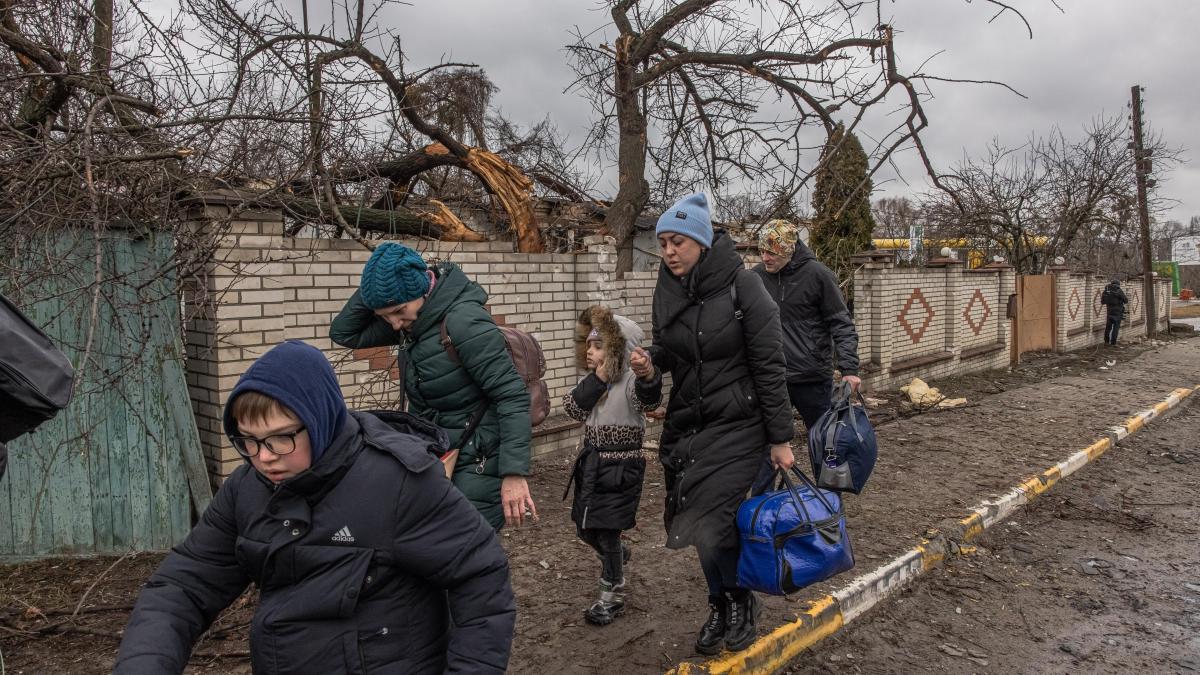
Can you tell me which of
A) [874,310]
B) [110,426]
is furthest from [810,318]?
[874,310]

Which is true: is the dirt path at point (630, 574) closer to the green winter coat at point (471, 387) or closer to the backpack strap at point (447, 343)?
the green winter coat at point (471, 387)

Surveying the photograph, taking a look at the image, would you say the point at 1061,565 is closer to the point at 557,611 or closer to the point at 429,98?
the point at 557,611

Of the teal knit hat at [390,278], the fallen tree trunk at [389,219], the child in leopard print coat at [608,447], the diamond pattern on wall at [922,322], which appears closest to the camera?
the teal knit hat at [390,278]

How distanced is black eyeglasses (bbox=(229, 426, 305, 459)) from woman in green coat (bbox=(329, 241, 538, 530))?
105 centimetres

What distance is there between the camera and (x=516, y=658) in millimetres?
3123

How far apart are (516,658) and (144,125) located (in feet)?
10.3

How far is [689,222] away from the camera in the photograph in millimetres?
2996

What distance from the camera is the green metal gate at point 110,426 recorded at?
3.73 m

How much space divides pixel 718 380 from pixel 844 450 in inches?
36.7

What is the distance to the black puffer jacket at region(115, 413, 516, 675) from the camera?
5.30 ft

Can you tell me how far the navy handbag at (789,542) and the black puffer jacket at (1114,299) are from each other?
60.8 ft

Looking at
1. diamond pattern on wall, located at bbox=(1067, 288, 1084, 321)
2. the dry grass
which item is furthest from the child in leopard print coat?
the dry grass

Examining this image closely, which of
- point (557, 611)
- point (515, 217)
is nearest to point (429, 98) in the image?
point (515, 217)

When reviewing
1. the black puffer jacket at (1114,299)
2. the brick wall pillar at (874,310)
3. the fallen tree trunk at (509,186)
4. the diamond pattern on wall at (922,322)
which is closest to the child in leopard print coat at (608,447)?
the fallen tree trunk at (509,186)
